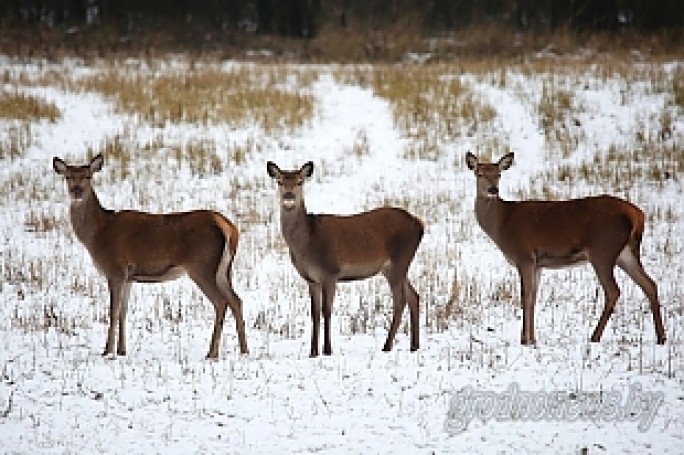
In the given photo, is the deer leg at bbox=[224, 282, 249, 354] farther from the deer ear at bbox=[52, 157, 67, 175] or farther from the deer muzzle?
the deer ear at bbox=[52, 157, 67, 175]

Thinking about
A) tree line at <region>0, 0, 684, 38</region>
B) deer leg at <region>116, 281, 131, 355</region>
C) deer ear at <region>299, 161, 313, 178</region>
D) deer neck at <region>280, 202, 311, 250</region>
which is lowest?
deer leg at <region>116, 281, 131, 355</region>

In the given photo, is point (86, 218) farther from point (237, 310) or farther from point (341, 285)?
point (341, 285)

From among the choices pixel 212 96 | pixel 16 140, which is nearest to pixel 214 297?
pixel 16 140

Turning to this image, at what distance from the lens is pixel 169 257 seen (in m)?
10.4

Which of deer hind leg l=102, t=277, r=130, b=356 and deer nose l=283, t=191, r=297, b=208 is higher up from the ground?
deer nose l=283, t=191, r=297, b=208

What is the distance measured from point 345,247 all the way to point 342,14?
120 feet

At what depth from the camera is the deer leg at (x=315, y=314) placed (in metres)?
10.1

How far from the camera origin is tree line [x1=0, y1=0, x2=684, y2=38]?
40031 millimetres

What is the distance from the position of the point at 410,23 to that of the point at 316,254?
34619mm

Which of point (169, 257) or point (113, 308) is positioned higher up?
point (169, 257)

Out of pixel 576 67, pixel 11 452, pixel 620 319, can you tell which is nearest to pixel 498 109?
pixel 576 67

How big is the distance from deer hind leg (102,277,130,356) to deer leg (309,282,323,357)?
6.49ft

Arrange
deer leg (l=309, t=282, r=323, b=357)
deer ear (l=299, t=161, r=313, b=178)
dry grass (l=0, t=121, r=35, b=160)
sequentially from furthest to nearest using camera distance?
dry grass (l=0, t=121, r=35, b=160) → deer ear (l=299, t=161, r=313, b=178) → deer leg (l=309, t=282, r=323, b=357)

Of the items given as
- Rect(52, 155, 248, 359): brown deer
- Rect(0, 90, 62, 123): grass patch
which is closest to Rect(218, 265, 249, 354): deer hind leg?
→ Rect(52, 155, 248, 359): brown deer
